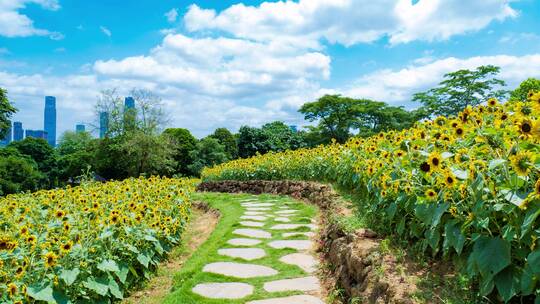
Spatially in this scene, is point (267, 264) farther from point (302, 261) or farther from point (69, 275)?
point (69, 275)

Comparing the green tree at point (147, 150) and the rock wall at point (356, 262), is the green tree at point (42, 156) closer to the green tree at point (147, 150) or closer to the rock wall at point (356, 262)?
the green tree at point (147, 150)

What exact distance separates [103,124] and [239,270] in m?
32.2

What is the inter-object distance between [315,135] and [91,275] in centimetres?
3422

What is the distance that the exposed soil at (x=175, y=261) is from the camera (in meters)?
3.74

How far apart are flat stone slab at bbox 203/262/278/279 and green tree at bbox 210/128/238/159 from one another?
126 feet

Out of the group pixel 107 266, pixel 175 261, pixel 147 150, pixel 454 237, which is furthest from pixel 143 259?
pixel 147 150

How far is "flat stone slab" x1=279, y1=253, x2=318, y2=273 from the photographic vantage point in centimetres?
402

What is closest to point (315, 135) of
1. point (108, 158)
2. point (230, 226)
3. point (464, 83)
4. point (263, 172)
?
point (464, 83)

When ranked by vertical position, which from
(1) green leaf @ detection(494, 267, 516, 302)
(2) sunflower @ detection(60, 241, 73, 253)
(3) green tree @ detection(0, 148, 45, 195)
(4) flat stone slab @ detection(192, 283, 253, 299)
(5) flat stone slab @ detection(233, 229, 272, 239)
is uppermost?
(1) green leaf @ detection(494, 267, 516, 302)

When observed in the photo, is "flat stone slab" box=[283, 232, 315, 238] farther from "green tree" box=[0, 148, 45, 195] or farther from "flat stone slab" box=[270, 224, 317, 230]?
"green tree" box=[0, 148, 45, 195]

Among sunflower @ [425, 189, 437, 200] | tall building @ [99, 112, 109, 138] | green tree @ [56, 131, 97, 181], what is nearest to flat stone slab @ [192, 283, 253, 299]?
sunflower @ [425, 189, 437, 200]

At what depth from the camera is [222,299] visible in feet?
10.9

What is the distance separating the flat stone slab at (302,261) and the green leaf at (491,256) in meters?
2.18

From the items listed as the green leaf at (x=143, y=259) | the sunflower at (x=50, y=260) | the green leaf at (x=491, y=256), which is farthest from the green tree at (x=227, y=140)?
the green leaf at (x=491, y=256)
